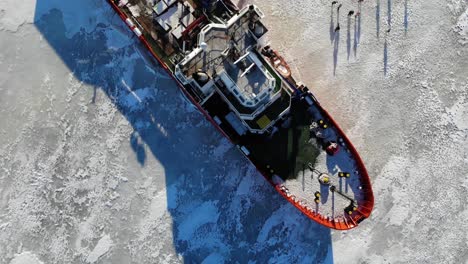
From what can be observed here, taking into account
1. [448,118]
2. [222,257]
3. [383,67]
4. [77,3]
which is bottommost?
[448,118]

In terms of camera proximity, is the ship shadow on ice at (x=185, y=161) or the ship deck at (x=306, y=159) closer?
the ship deck at (x=306, y=159)

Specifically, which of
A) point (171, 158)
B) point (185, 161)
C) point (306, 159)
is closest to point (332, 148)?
A: point (306, 159)

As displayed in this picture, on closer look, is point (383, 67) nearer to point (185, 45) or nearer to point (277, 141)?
point (277, 141)

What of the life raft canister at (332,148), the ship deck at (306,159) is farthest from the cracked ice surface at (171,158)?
the life raft canister at (332,148)

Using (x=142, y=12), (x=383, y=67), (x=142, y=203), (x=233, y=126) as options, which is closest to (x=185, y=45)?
(x=142, y=12)

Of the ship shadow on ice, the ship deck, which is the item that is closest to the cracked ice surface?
the ship shadow on ice

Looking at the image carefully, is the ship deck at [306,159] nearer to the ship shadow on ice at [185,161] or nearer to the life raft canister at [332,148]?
the life raft canister at [332,148]
